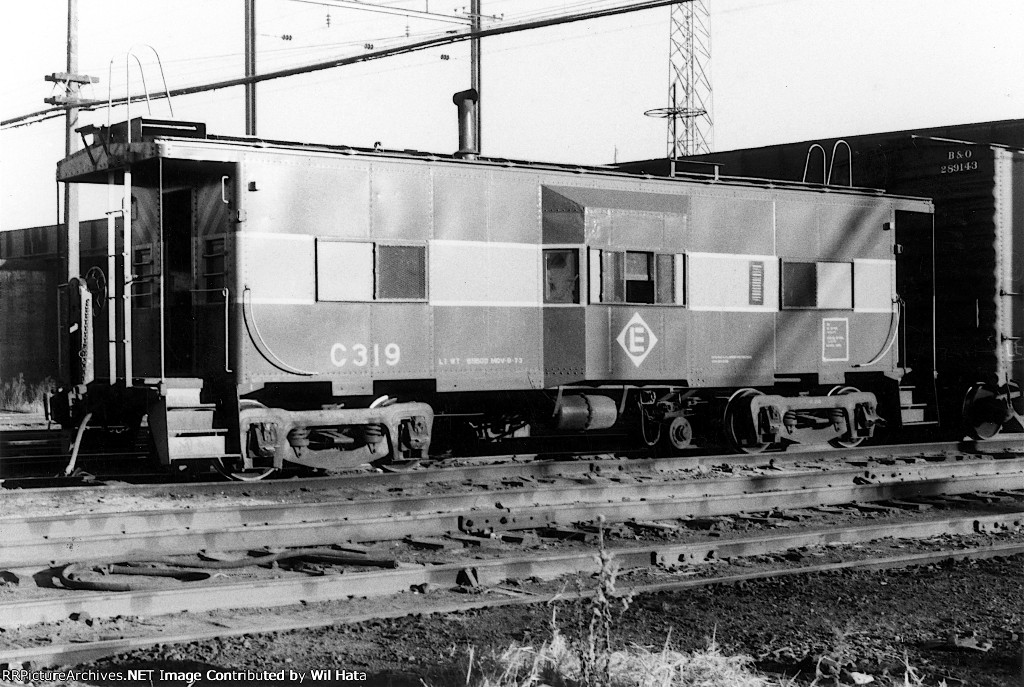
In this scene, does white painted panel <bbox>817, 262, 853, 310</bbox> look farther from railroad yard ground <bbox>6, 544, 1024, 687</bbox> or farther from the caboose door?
the caboose door

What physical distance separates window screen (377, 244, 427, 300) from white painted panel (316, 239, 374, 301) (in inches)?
4.7

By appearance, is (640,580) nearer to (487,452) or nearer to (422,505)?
(422,505)

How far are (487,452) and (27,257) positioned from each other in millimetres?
17862

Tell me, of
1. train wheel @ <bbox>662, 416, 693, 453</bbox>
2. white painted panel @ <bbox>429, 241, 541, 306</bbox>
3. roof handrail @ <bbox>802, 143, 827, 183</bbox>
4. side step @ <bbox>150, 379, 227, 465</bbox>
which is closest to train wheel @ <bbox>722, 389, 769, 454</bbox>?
train wheel @ <bbox>662, 416, 693, 453</bbox>

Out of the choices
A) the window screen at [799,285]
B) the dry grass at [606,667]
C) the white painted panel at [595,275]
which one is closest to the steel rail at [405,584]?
the dry grass at [606,667]

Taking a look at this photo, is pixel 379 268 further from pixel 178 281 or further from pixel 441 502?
pixel 441 502

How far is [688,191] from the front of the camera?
1459cm

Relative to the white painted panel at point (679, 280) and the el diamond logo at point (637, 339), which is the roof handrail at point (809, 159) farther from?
the el diamond logo at point (637, 339)

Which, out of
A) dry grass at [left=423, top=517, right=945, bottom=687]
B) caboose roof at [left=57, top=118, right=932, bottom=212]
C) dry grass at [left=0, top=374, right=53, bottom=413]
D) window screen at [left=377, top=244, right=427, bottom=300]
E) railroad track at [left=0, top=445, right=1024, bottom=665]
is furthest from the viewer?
dry grass at [left=0, top=374, right=53, bottom=413]

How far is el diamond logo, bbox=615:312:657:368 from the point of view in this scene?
45.9ft

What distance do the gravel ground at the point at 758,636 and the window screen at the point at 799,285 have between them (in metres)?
7.77

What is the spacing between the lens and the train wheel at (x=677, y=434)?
15008 millimetres

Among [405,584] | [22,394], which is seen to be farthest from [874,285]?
[22,394]

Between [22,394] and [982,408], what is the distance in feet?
65.0
